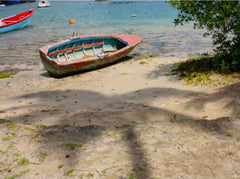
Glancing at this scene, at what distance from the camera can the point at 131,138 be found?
14.1 feet

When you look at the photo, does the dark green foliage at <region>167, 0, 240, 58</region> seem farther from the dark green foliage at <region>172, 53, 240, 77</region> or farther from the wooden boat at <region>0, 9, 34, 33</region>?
the wooden boat at <region>0, 9, 34, 33</region>

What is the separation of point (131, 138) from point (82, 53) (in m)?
9.45

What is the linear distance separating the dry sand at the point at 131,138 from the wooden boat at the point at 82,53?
3089mm

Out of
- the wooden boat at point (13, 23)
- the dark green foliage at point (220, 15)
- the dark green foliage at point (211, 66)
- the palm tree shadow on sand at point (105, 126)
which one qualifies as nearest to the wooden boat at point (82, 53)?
the dark green foliage at point (211, 66)

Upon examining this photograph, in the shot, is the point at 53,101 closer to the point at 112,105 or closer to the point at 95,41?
the point at 112,105

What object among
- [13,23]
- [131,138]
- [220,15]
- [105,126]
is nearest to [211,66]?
[220,15]

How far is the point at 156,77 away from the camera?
961 centimetres

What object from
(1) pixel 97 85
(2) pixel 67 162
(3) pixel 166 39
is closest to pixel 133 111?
(2) pixel 67 162

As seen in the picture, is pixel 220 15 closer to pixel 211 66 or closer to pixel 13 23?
pixel 211 66

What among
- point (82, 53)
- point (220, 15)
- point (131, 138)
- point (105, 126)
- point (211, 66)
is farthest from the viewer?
point (82, 53)

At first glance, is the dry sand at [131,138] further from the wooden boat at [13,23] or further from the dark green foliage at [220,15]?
the wooden boat at [13,23]

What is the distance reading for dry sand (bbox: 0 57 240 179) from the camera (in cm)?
345

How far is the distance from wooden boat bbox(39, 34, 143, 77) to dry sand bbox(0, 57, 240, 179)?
3089 mm

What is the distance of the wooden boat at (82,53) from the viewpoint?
10.5m
